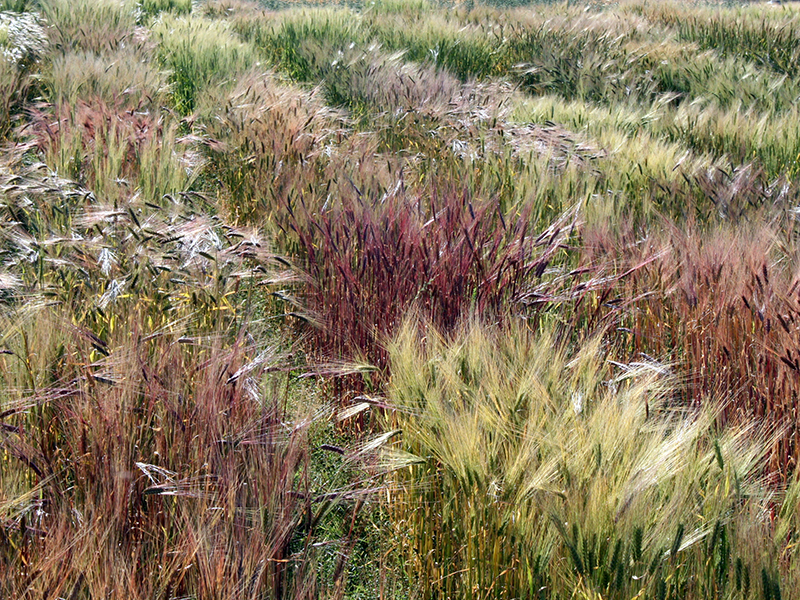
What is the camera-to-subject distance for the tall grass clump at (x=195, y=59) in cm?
543

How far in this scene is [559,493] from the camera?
122 cm

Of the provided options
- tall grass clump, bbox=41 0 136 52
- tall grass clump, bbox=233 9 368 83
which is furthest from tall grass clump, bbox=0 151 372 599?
tall grass clump, bbox=233 9 368 83

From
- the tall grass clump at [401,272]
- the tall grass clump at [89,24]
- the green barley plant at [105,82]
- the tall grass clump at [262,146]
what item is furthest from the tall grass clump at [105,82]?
the tall grass clump at [401,272]

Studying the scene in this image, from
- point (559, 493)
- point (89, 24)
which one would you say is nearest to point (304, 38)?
point (89, 24)

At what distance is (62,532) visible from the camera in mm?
1181

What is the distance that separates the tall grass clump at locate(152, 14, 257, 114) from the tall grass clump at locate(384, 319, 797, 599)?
4.05 m

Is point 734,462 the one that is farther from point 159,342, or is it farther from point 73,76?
point 73,76

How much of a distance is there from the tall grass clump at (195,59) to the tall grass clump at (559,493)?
13.3ft

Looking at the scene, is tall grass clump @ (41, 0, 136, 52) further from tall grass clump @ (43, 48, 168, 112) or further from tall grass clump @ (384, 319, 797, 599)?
tall grass clump @ (384, 319, 797, 599)

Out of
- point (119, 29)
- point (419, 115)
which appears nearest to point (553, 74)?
point (419, 115)

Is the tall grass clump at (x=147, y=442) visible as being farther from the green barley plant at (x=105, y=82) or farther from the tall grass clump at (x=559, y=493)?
the green barley plant at (x=105, y=82)

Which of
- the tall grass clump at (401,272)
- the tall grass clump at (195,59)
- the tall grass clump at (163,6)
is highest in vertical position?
the tall grass clump at (163,6)

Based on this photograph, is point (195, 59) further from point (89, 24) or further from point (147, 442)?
point (147, 442)

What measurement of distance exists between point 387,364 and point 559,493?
2.69 ft
